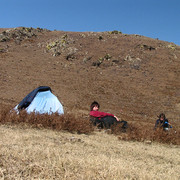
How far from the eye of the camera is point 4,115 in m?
5.30

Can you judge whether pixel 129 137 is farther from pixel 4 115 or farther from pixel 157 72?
pixel 157 72

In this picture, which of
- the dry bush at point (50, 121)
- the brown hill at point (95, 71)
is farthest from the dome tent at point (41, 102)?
the brown hill at point (95, 71)

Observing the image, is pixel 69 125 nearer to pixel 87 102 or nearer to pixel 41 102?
pixel 41 102

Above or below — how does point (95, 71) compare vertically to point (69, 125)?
above

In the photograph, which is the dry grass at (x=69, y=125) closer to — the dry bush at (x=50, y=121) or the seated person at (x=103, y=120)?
the dry bush at (x=50, y=121)

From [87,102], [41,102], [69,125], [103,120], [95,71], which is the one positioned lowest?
[69,125]

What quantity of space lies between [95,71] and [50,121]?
69.3 feet

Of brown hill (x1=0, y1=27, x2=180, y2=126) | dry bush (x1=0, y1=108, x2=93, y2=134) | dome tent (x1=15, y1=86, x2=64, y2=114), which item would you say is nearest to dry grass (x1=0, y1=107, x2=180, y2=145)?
dry bush (x1=0, y1=108, x2=93, y2=134)

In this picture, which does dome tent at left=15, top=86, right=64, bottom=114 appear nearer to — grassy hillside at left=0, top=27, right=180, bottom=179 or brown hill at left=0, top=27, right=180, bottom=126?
grassy hillside at left=0, top=27, right=180, bottom=179

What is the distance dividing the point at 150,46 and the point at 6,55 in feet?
72.0

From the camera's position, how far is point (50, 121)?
17.3ft

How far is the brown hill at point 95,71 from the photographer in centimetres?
1716

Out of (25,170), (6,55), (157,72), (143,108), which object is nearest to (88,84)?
(143,108)

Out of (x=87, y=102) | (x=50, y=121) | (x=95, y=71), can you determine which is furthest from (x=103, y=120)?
(x=95, y=71)
